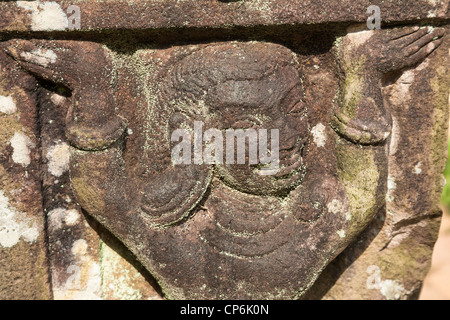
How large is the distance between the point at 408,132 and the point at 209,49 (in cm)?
71

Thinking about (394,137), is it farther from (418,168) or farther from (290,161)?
(290,161)

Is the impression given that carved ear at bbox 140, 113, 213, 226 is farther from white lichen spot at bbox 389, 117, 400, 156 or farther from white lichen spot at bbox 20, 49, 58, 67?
white lichen spot at bbox 389, 117, 400, 156

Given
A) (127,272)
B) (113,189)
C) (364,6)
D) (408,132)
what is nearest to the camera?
(364,6)

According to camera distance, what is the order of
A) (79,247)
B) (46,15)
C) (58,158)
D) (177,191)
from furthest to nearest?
(79,247) → (58,158) → (177,191) → (46,15)

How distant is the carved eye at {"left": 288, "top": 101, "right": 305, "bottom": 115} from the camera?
1.44 meters

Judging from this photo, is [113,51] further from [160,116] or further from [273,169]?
[273,169]

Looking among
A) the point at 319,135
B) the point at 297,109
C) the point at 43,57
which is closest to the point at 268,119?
Answer: the point at 297,109

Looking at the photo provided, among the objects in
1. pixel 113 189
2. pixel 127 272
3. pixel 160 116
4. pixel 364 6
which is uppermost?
pixel 364 6

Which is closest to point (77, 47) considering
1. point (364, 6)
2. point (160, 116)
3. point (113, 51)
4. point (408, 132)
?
point (113, 51)

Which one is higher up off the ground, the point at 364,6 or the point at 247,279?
the point at 364,6

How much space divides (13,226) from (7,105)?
39cm

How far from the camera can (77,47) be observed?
1.40 meters

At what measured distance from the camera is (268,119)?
1397 mm

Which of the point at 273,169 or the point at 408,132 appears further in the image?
the point at 408,132
